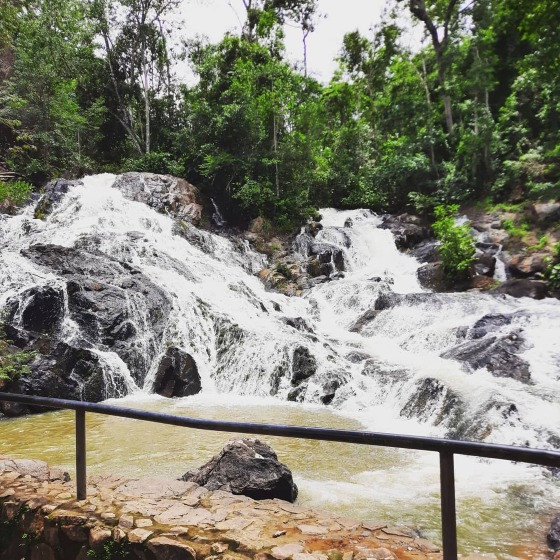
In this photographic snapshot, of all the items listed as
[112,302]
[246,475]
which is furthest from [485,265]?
[246,475]

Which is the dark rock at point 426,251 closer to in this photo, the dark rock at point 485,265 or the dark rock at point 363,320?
the dark rock at point 485,265

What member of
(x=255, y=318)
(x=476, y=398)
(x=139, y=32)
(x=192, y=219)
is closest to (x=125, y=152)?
(x=139, y=32)

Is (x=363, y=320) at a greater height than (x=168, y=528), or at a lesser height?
greater

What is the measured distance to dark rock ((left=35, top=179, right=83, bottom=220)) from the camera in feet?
57.1

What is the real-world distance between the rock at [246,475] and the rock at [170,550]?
1546mm

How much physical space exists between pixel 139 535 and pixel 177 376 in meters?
7.16

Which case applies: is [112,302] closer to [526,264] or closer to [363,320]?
[363,320]

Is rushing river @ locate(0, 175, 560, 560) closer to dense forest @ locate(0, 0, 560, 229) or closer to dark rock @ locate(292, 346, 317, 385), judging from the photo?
dark rock @ locate(292, 346, 317, 385)

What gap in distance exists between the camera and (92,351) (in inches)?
377

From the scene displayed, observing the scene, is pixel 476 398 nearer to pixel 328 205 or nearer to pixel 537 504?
pixel 537 504

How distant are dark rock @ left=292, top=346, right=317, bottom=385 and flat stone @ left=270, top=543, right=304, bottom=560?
7.03 metres

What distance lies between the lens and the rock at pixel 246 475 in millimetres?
4059

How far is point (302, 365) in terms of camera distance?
966cm

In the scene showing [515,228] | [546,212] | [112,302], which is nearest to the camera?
[112,302]
